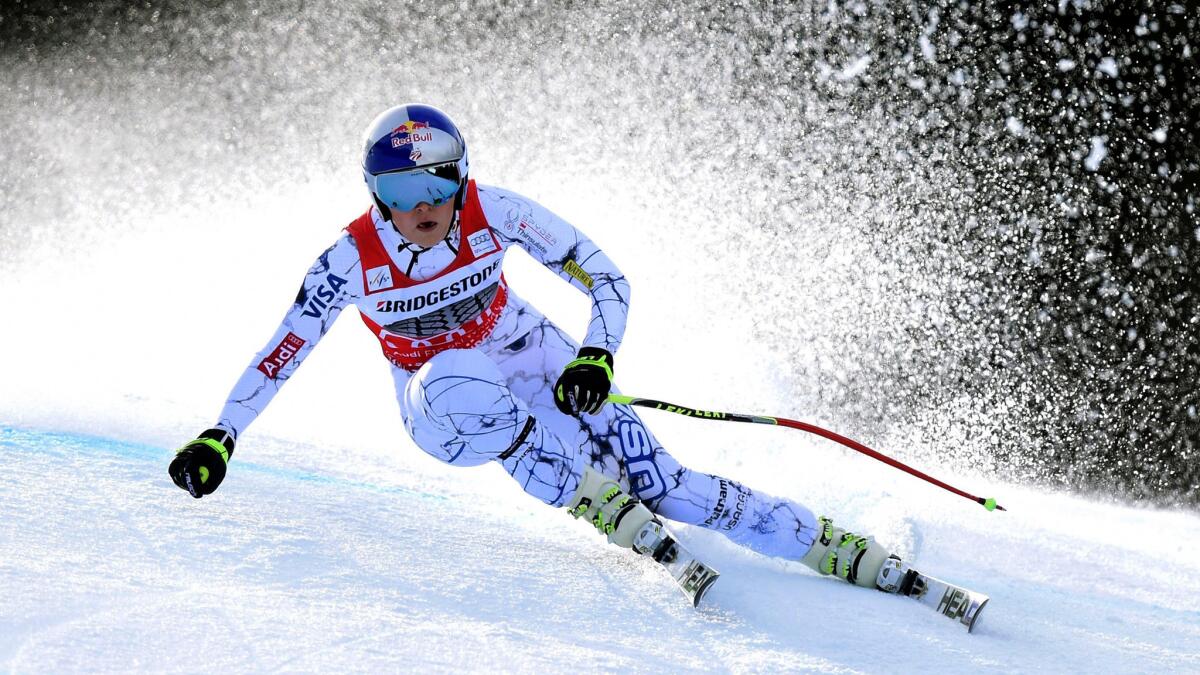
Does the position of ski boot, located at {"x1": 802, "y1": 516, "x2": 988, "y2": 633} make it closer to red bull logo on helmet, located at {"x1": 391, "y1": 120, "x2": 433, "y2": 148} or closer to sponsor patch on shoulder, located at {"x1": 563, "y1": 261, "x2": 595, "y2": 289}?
sponsor patch on shoulder, located at {"x1": 563, "y1": 261, "x2": 595, "y2": 289}

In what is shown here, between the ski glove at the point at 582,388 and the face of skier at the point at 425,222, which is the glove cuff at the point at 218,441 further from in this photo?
the ski glove at the point at 582,388

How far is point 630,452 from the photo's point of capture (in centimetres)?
290

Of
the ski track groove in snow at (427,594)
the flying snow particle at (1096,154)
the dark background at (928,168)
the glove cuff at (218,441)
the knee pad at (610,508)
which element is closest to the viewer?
the ski track groove in snow at (427,594)

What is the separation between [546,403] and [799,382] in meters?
4.16

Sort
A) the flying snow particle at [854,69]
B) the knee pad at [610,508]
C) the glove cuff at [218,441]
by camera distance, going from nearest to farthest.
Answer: the glove cuff at [218,441], the knee pad at [610,508], the flying snow particle at [854,69]

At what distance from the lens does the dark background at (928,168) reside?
23.1ft

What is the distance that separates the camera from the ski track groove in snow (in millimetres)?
2059

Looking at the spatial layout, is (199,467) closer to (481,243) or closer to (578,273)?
(481,243)

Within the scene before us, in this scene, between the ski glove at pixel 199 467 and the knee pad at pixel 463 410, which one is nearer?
the ski glove at pixel 199 467

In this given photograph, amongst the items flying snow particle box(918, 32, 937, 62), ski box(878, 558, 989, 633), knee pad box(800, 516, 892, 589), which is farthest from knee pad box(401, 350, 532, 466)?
flying snow particle box(918, 32, 937, 62)

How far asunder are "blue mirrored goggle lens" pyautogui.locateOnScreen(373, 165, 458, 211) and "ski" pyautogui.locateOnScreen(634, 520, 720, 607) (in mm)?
969

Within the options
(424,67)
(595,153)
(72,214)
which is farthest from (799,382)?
(72,214)

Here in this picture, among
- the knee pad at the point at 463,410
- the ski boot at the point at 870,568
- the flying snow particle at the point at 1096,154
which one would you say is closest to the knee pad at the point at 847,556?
the ski boot at the point at 870,568

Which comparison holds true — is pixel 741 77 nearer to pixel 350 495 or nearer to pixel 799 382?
pixel 799 382
